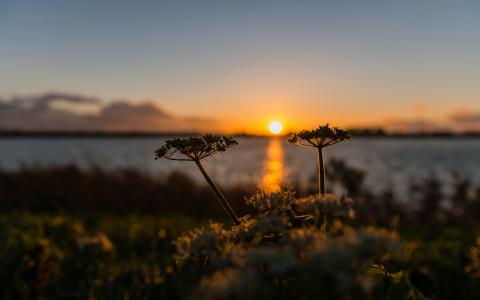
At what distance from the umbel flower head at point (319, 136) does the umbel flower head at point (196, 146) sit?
32 cm

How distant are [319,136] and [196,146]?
607 mm

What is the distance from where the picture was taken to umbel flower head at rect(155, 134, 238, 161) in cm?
252

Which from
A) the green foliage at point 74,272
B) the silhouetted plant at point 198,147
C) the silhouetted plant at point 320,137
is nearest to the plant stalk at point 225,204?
the silhouetted plant at point 198,147

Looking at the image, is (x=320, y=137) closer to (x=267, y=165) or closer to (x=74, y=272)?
(x=74, y=272)

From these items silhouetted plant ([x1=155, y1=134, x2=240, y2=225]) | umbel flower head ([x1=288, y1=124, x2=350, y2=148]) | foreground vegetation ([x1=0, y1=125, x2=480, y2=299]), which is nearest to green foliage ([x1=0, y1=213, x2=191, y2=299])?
foreground vegetation ([x1=0, y1=125, x2=480, y2=299])

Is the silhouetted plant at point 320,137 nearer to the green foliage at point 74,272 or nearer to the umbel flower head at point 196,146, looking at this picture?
the umbel flower head at point 196,146

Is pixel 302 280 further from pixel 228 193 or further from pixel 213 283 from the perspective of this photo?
pixel 228 193

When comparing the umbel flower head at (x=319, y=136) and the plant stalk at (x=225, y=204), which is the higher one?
the umbel flower head at (x=319, y=136)

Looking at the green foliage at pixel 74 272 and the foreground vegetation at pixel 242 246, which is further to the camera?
the green foliage at pixel 74 272

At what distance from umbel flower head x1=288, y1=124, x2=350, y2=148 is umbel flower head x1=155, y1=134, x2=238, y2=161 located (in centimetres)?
32

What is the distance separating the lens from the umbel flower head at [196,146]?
99.0 inches

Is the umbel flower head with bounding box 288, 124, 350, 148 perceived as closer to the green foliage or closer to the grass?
the grass

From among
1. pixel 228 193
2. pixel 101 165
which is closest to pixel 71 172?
pixel 101 165

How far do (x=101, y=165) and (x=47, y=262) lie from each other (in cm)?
2075
